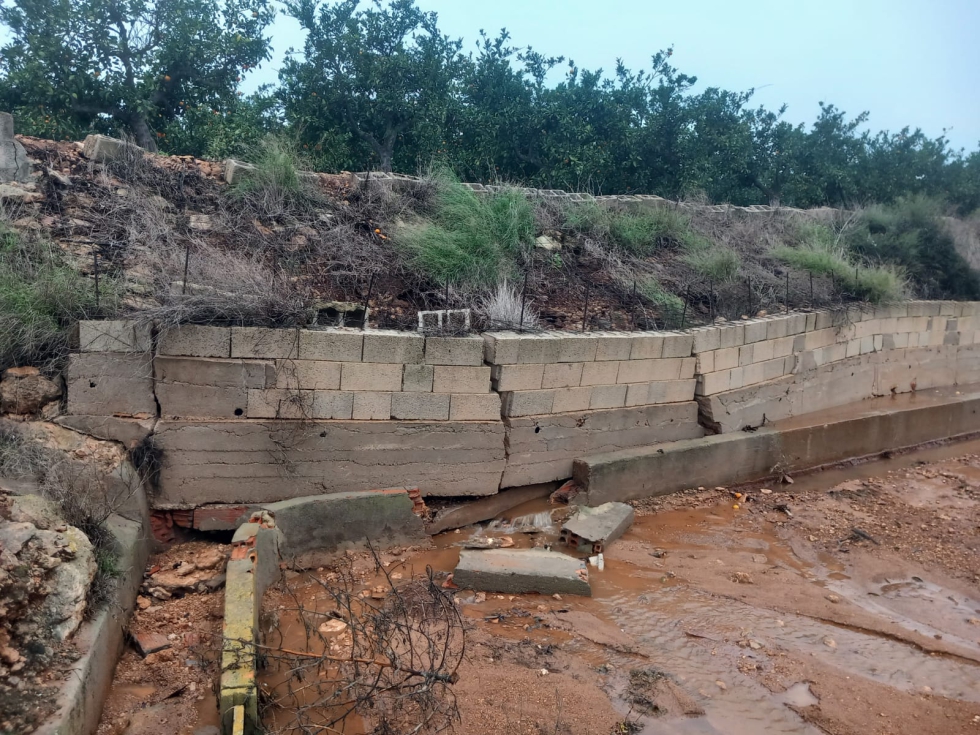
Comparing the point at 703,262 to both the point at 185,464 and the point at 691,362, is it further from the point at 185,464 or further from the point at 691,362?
the point at 185,464

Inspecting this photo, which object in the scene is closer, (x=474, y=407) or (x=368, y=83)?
(x=474, y=407)

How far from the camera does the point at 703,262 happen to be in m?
9.39

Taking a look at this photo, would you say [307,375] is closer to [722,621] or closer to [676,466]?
[722,621]

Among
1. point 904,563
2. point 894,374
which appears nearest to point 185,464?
point 904,563

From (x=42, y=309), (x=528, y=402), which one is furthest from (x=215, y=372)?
(x=528, y=402)

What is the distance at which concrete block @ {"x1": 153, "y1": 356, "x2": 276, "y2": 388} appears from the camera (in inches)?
207

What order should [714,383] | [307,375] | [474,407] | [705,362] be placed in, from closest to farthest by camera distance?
[307,375] → [474,407] → [705,362] → [714,383]

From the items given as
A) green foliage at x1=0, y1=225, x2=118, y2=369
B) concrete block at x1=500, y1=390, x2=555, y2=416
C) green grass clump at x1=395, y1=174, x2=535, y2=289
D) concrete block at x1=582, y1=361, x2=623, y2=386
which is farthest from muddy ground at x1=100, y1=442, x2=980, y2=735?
green grass clump at x1=395, y1=174, x2=535, y2=289

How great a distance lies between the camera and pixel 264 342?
5.46 meters

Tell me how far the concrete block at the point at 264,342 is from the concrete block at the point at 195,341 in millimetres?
67

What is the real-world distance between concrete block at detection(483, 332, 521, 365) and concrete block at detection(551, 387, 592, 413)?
65 centimetres

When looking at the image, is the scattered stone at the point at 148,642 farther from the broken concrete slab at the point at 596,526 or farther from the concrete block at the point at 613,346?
the concrete block at the point at 613,346

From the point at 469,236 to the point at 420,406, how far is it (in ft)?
9.29

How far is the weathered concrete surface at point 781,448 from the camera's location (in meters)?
6.78
